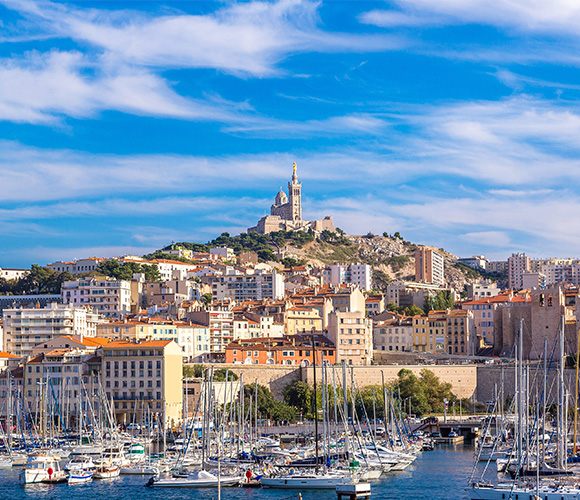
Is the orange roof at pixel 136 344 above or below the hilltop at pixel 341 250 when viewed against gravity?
below

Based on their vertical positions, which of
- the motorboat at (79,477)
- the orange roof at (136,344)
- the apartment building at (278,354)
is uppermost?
the orange roof at (136,344)

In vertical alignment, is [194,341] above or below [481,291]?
below

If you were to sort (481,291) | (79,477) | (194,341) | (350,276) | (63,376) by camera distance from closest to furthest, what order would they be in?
(79,477), (63,376), (194,341), (481,291), (350,276)

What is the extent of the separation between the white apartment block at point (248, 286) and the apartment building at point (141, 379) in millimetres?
52392

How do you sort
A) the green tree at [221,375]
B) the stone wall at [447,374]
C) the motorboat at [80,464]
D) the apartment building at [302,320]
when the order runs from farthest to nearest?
the apartment building at [302,320], the stone wall at [447,374], the green tree at [221,375], the motorboat at [80,464]

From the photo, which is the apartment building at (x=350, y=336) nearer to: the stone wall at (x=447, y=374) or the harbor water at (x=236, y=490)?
the stone wall at (x=447, y=374)

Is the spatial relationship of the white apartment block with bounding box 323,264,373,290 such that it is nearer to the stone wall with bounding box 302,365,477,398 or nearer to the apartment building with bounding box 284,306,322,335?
the apartment building with bounding box 284,306,322,335

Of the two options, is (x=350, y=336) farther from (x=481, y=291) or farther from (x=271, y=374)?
(x=481, y=291)

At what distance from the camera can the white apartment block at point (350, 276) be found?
15238 centimetres

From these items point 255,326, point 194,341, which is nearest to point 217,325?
point 194,341

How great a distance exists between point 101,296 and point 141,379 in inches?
1577

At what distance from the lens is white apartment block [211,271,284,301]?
125750 millimetres

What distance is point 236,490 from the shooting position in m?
46.9

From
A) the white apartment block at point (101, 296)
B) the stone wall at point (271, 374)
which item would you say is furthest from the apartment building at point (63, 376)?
the white apartment block at point (101, 296)
